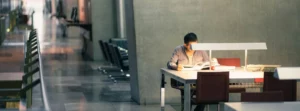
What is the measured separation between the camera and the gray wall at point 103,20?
20.4m

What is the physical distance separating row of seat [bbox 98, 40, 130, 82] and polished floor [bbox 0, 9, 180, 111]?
0.23 m

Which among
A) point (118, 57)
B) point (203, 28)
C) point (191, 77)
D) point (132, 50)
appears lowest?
point (118, 57)

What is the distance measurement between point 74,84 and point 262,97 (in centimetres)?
882

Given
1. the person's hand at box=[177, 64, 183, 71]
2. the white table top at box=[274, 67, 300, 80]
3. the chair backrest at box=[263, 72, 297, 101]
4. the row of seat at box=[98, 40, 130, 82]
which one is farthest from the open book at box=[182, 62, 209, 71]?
the row of seat at box=[98, 40, 130, 82]

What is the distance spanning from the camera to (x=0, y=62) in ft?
55.1

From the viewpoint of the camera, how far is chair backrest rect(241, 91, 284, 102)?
6586mm

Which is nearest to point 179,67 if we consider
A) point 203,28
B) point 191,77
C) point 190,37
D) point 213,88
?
point 190,37

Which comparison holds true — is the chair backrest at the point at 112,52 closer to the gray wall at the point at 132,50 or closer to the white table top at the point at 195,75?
the gray wall at the point at 132,50

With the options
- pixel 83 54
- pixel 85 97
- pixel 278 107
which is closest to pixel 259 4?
pixel 85 97

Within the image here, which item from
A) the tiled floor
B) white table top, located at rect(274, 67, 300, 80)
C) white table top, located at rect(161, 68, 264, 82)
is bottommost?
the tiled floor

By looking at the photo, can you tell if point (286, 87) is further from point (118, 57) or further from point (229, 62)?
point (118, 57)

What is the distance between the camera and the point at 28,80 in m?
7.76

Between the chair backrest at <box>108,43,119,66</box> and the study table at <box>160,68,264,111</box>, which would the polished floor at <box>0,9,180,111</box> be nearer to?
the chair backrest at <box>108,43,119,66</box>

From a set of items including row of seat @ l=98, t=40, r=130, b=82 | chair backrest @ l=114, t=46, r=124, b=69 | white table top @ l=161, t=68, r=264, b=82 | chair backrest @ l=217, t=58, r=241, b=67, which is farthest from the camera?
row of seat @ l=98, t=40, r=130, b=82
